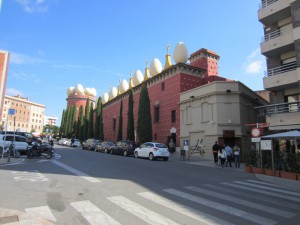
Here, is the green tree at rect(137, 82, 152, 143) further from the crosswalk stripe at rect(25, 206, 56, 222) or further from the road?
the crosswalk stripe at rect(25, 206, 56, 222)

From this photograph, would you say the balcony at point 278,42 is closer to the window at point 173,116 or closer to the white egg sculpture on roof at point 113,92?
the window at point 173,116

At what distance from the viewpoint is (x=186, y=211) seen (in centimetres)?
638

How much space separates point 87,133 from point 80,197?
60.0 meters

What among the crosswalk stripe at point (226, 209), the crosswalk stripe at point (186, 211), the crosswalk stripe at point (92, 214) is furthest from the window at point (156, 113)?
the crosswalk stripe at point (92, 214)

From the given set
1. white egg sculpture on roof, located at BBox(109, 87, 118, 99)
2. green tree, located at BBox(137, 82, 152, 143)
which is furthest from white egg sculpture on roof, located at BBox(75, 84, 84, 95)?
green tree, located at BBox(137, 82, 152, 143)

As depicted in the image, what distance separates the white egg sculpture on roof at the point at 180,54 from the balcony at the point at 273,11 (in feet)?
48.8

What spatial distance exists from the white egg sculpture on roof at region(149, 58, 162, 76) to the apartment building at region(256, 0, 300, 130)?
777 inches

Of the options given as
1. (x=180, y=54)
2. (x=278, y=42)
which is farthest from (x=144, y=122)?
(x=278, y=42)

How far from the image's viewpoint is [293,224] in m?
5.80

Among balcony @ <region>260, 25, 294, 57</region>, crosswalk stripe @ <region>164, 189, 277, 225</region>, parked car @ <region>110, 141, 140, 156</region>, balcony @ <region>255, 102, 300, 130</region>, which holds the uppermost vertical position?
balcony @ <region>260, 25, 294, 57</region>

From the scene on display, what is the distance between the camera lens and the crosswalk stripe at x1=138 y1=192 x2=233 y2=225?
5.71m

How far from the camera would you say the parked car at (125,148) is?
28.1 meters

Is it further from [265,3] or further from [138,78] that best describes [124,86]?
[265,3]

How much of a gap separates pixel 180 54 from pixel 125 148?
1700cm
